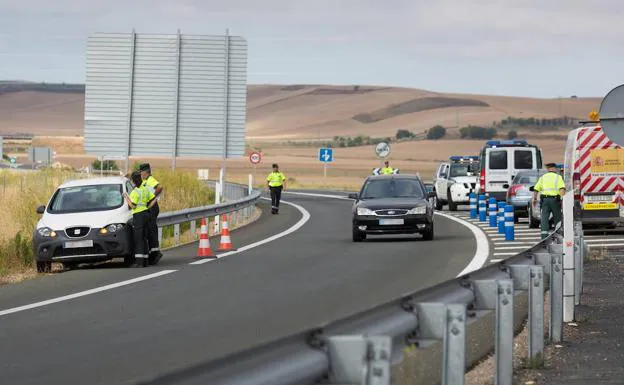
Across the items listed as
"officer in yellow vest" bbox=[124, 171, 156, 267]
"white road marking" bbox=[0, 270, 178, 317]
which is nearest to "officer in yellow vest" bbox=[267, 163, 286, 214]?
"officer in yellow vest" bbox=[124, 171, 156, 267]

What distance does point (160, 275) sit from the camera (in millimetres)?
22266

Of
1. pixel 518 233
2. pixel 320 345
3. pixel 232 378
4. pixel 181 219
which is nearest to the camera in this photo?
pixel 232 378

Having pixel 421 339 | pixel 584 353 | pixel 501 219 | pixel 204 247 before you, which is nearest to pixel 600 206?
pixel 501 219

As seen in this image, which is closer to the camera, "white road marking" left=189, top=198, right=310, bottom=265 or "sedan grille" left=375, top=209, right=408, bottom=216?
"white road marking" left=189, top=198, right=310, bottom=265

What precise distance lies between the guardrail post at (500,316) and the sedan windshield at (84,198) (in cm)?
1592

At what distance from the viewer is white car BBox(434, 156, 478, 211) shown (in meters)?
52.6

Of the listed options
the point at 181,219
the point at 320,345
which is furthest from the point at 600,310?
the point at 181,219

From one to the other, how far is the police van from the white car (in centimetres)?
351

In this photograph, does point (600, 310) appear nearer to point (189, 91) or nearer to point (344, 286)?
point (344, 286)

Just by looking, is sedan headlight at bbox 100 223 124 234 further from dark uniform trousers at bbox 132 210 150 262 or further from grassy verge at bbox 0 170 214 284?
grassy verge at bbox 0 170 214 284

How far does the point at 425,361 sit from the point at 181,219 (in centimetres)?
2318

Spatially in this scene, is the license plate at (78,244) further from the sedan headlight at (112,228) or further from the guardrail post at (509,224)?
the guardrail post at (509,224)

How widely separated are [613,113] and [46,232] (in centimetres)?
986

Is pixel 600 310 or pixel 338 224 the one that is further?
pixel 338 224
